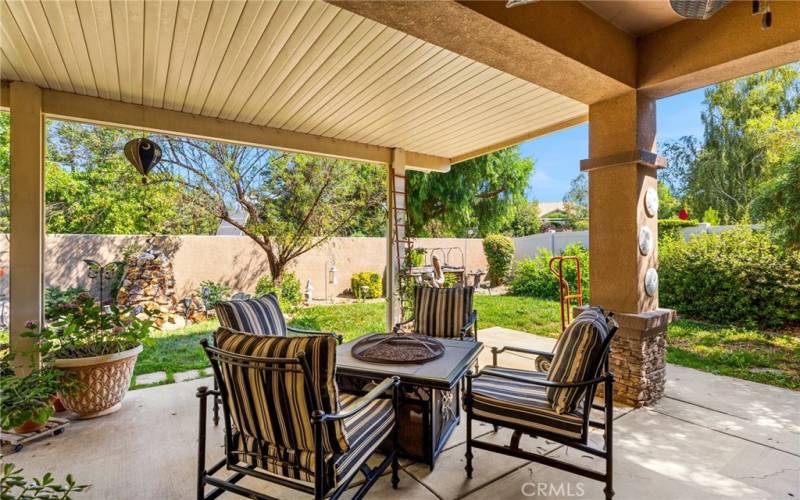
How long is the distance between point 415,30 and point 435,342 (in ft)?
6.82

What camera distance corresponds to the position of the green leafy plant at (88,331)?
310 centimetres

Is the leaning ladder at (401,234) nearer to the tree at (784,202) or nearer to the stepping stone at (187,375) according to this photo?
the stepping stone at (187,375)

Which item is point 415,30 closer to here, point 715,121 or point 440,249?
point 440,249

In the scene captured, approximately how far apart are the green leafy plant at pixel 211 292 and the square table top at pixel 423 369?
5213 millimetres

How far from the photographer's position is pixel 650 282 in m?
3.25

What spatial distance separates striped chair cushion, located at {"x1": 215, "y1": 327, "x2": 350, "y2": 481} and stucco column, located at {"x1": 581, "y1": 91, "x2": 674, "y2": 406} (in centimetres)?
262

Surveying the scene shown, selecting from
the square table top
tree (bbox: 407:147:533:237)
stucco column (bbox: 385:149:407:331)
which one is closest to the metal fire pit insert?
the square table top

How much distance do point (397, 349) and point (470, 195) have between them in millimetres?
7882

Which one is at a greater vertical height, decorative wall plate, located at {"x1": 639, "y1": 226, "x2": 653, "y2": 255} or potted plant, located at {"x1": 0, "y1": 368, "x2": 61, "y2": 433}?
decorative wall plate, located at {"x1": 639, "y1": 226, "x2": 653, "y2": 255}

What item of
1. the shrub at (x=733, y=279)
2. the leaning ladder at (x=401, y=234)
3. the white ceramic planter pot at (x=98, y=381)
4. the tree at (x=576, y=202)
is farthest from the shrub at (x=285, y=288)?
the tree at (x=576, y=202)

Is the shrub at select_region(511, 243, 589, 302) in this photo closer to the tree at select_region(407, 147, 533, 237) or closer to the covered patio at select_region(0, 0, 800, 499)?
the tree at select_region(407, 147, 533, 237)

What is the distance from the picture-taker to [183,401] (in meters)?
3.55

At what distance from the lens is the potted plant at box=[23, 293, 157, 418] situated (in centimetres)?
304

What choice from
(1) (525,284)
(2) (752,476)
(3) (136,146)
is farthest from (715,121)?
(3) (136,146)
